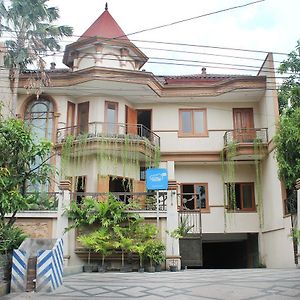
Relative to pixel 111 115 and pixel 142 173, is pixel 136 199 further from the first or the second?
pixel 111 115

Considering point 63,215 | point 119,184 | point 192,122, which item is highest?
point 192,122

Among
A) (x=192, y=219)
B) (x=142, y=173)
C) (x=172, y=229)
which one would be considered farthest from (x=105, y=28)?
(x=172, y=229)

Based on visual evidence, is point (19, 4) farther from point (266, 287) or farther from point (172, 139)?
point (266, 287)

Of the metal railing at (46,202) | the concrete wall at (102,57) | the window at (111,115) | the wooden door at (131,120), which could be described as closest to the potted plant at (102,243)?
the metal railing at (46,202)

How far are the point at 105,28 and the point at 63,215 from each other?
10550 millimetres

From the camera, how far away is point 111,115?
17953mm

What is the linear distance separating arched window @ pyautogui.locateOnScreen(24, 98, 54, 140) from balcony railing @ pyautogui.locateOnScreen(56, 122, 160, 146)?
0.67 metres

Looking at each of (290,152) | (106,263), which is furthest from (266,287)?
(290,152)

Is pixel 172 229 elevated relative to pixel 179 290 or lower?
elevated

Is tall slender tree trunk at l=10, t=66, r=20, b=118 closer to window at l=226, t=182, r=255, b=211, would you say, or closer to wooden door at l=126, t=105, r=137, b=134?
wooden door at l=126, t=105, r=137, b=134

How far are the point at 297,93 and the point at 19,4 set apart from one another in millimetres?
12032

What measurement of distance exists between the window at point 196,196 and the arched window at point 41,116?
21.8 ft

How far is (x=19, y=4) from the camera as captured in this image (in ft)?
54.3

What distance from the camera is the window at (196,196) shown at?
18391 mm
